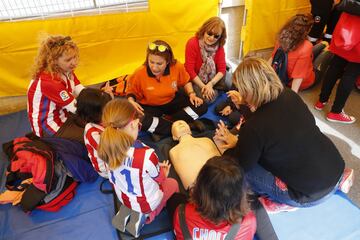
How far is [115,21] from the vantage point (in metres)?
2.76

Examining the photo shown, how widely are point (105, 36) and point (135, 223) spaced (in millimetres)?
2011

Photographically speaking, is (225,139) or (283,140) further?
(225,139)

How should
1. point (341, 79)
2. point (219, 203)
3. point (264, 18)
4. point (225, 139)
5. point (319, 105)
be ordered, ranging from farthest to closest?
point (264, 18), point (319, 105), point (341, 79), point (225, 139), point (219, 203)

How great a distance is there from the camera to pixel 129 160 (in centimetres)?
127

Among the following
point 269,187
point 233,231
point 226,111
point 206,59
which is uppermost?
point 206,59

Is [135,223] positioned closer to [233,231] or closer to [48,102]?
[233,231]

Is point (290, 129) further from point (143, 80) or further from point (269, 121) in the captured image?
point (143, 80)

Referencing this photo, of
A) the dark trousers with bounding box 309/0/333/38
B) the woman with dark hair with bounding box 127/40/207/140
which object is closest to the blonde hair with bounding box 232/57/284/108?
the woman with dark hair with bounding box 127/40/207/140

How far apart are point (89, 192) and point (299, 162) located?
135 cm

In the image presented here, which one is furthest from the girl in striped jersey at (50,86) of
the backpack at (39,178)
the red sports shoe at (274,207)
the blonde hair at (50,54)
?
the red sports shoe at (274,207)

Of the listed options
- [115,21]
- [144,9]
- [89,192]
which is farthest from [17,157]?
[144,9]

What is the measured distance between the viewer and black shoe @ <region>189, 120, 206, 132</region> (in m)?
2.24

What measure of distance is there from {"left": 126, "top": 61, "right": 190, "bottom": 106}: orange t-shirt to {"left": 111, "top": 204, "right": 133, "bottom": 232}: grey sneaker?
1.03 metres

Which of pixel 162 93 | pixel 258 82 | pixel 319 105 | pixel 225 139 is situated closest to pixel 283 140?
pixel 258 82
